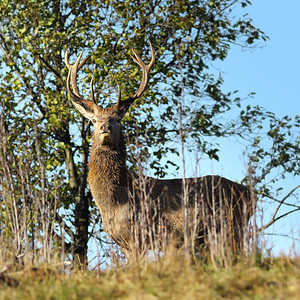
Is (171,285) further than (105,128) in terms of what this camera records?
No

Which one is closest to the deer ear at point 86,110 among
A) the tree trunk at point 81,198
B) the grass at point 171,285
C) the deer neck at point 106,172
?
the deer neck at point 106,172

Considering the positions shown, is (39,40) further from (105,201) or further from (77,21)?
(105,201)

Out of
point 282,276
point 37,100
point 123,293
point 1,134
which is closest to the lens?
point 123,293

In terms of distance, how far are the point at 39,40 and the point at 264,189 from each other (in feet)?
19.7

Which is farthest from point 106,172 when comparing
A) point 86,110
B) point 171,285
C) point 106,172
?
point 171,285

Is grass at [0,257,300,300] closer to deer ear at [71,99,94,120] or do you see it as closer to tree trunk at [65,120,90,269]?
deer ear at [71,99,94,120]

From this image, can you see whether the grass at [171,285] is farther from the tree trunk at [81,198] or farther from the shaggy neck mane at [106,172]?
the tree trunk at [81,198]

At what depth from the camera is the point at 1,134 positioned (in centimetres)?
800

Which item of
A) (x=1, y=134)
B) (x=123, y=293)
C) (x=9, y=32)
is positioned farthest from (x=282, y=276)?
(x=9, y=32)

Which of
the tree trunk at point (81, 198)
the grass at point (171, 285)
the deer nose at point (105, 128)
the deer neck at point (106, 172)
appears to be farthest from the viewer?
the tree trunk at point (81, 198)

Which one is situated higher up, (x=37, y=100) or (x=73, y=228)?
(x=37, y=100)

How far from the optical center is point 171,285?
159 inches

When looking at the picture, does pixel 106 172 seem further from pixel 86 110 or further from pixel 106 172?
pixel 86 110

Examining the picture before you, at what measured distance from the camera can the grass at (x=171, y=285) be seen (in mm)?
3814
